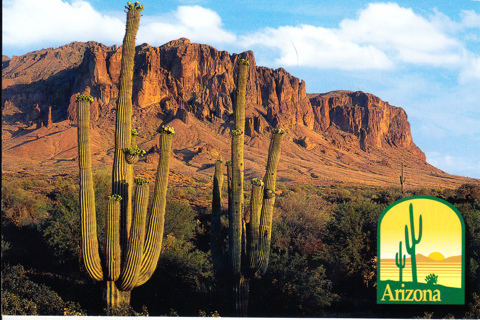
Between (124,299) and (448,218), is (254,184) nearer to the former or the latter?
(124,299)

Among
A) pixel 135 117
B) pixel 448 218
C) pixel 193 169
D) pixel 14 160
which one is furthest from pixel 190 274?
pixel 135 117

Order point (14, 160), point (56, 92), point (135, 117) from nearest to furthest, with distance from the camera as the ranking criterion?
1. point (14, 160)
2. point (135, 117)
3. point (56, 92)

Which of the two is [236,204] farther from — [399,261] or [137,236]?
[399,261]

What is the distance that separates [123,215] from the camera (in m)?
8.25

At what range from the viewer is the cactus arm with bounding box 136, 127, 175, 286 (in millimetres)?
7910

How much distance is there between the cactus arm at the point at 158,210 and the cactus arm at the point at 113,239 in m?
0.52

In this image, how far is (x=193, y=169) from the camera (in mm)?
52281

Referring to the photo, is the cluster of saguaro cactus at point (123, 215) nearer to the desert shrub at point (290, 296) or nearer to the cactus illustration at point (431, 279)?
the desert shrub at point (290, 296)

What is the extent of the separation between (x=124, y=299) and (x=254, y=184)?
11.8 ft

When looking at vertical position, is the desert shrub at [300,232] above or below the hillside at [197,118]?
below

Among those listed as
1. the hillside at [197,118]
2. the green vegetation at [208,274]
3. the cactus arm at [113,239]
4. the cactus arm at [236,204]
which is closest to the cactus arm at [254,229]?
the cactus arm at [236,204]

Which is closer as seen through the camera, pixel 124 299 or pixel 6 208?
pixel 124 299

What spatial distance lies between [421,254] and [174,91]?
251 feet

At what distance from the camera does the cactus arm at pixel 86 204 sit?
776 centimetres
